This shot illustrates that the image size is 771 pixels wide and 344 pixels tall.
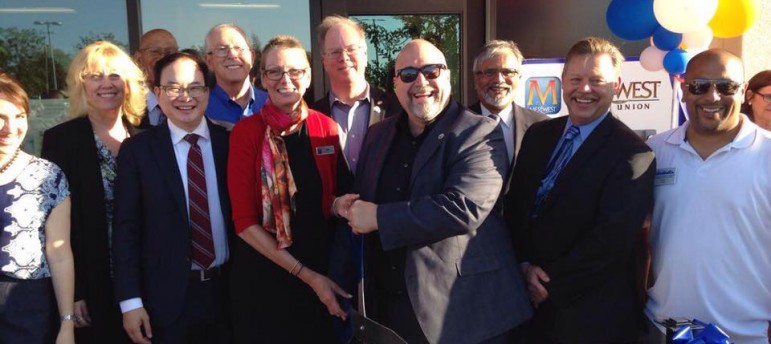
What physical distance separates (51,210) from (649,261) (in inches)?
99.1

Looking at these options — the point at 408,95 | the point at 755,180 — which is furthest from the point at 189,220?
the point at 755,180

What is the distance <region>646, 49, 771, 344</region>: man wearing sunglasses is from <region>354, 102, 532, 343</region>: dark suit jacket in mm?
658

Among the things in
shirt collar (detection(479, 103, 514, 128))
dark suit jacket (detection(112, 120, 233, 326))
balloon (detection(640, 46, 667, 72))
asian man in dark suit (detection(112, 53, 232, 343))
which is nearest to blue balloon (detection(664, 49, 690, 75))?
balloon (detection(640, 46, 667, 72))

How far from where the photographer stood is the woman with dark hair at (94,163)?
9.13 feet

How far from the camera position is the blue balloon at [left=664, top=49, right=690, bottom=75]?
152 inches

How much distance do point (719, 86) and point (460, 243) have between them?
119cm

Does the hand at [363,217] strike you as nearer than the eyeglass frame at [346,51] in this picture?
Yes

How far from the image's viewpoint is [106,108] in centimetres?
290

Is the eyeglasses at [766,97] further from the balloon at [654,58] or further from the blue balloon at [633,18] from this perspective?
the blue balloon at [633,18]

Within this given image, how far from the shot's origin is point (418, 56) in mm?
2455

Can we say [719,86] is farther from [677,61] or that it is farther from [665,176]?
[677,61]

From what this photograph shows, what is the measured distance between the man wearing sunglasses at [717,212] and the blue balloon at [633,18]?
164 centimetres

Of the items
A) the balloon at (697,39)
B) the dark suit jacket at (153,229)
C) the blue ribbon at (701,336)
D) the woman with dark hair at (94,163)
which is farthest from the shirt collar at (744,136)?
the woman with dark hair at (94,163)

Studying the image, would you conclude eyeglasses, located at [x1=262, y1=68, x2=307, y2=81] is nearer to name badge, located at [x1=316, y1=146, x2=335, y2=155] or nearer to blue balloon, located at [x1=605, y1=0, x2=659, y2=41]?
name badge, located at [x1=316, y1=146, x2=335, y2=155]
